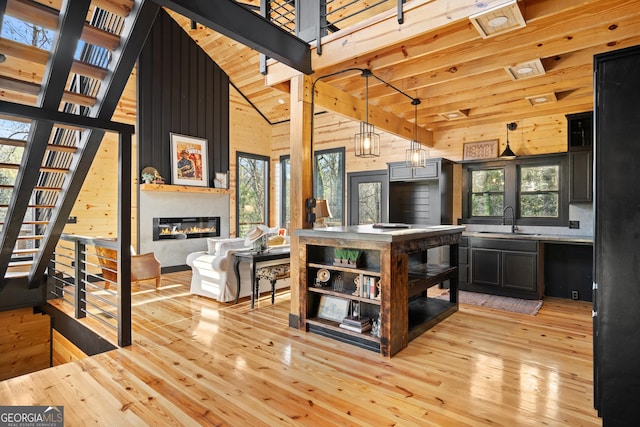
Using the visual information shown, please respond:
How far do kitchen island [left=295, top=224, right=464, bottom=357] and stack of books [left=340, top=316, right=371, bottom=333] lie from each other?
2 centimetres

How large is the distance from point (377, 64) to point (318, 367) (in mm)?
2844

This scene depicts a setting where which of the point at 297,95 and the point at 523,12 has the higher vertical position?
the point at 523,12

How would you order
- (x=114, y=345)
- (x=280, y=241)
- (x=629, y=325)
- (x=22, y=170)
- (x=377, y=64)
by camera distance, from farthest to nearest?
(x=280, y=241) < (x=377, y=64) < (x=114, y=345) < (x=22, y=170) < (x=629, y=325)

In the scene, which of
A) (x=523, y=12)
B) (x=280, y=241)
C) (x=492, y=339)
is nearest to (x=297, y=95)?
(x=523, y=12)

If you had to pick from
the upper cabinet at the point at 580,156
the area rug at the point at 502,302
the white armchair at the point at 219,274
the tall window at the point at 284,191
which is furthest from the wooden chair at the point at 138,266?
the upper cabinet at the point at 580,156

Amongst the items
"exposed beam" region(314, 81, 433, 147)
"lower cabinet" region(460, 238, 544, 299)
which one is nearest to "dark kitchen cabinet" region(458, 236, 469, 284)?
"lower cabinet" region(460, 238, 544, 299)

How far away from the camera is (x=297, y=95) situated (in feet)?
11.6

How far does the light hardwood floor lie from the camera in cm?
212

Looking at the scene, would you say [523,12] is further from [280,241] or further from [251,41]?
[280,241]

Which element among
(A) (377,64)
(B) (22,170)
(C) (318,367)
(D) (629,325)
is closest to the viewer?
(D) (629,325)

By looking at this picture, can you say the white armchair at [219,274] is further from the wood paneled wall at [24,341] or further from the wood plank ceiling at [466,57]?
the wood plank ceiling at [466,57]

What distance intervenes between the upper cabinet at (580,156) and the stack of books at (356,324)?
3.40 m

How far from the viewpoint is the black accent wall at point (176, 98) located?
6598 millimetres

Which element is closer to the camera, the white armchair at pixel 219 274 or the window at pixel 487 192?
the white armchair at pixel 219 274
